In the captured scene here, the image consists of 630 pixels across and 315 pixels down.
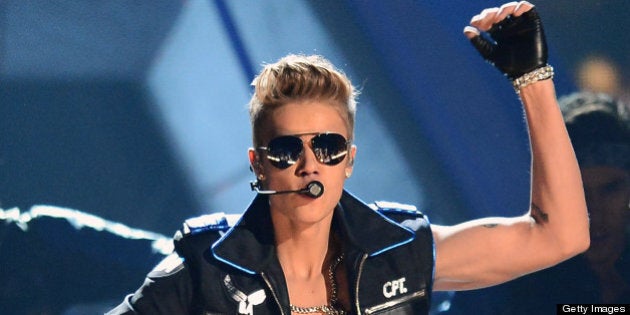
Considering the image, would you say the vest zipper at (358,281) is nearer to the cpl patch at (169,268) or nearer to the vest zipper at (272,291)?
the vest zipper at (272,291)

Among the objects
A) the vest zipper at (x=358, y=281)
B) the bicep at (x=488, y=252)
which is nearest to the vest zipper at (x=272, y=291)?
the vest zipper at (x=358, y=281)

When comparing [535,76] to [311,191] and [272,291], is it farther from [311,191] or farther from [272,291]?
[272,291]

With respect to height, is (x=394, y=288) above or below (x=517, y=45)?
below

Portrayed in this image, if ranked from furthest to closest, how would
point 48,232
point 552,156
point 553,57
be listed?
1. point 553,57
2. point 48,232
3. point 552,156

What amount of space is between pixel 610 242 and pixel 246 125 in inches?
54.3

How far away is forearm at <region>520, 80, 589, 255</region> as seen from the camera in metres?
2.04

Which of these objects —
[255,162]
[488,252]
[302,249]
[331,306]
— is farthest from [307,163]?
[488,252]

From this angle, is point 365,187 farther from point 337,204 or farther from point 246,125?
point 337,204

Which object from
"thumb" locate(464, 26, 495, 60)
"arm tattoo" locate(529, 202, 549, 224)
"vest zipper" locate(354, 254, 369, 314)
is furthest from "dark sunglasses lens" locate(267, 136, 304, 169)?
"arm tattoo" locate(529, 202, 549, 224)

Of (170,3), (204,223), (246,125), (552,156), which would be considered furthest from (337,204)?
(170,3)

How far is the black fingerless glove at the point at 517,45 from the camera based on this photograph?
6.64 ft

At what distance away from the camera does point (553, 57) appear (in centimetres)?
310

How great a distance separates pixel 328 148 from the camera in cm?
210

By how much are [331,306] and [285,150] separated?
1.48 ft
